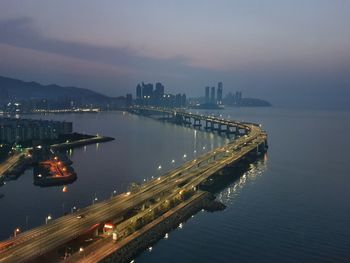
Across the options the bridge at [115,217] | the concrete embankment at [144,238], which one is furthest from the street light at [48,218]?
the concrete embankment at [144,238]

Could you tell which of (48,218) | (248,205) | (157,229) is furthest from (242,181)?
(48,218)

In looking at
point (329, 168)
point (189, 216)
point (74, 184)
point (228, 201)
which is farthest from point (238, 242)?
point (329, 168)

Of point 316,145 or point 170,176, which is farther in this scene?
point 316,145

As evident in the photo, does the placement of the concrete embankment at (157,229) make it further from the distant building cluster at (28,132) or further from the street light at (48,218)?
the distant building cluster at (28,132)

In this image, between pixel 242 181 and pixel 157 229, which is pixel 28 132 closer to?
pixel 242 181

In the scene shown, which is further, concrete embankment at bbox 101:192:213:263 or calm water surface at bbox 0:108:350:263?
calm water surface at bbox 0:108:350:263

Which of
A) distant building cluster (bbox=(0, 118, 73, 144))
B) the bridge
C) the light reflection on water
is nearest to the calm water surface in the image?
the light reflection on water

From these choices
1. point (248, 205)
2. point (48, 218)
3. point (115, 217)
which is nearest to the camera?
point (115, 217)

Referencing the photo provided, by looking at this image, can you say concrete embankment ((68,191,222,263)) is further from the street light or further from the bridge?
Answer: the street light

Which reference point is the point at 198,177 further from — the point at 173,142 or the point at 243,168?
the point at 173,142
